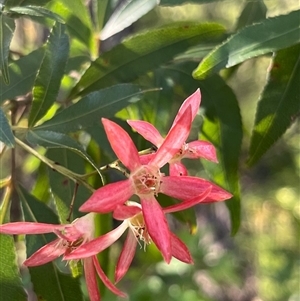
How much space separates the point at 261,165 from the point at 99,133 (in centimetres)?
195

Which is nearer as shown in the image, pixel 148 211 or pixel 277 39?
pixel 148 211

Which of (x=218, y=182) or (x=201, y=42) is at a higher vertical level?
(x=201, y=42)

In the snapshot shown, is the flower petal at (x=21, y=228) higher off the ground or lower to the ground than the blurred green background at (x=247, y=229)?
higher

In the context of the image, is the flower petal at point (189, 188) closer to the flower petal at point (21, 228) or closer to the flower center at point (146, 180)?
the flower center at point (146, 180)

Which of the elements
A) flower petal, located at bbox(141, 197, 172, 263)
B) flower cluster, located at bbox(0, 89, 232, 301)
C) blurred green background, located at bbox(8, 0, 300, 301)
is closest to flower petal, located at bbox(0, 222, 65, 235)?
flower cluster, located at bbox(0, 89, 232, 301)

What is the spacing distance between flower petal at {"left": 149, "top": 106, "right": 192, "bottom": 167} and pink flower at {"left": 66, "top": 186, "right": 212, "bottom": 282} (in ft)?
0.15

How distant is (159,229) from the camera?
45cm

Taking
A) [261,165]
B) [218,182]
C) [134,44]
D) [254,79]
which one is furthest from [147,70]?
[261,165]

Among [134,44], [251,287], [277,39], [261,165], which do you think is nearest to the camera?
[277,39]

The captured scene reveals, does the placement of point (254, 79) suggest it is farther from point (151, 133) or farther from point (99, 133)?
point (151, 133)

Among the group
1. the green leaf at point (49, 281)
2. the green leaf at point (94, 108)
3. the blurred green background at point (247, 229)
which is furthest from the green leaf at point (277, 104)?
the blurred green background at point (247, 229)

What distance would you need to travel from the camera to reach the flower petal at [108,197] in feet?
1.41

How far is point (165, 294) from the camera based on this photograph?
5.30ft

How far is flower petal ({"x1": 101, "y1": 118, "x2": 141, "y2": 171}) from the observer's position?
1.47ft
